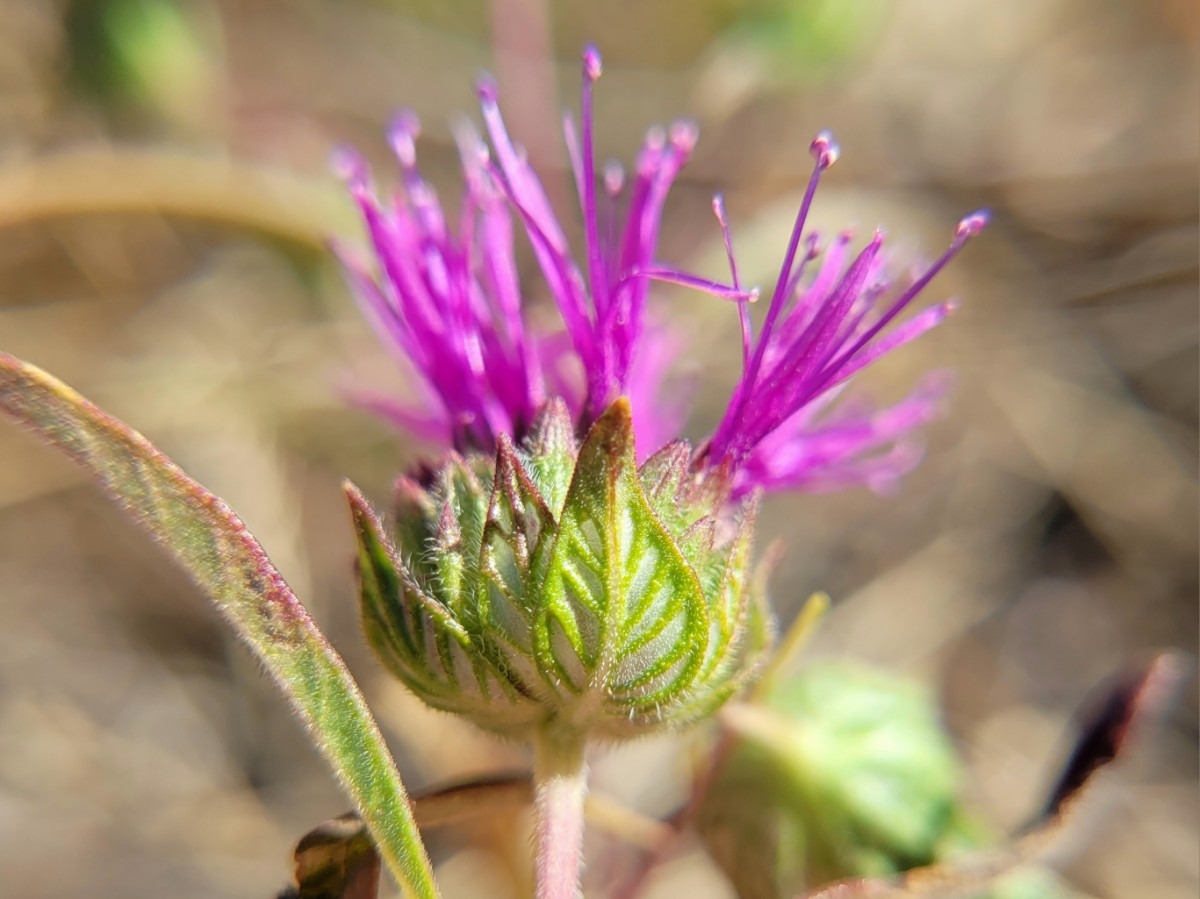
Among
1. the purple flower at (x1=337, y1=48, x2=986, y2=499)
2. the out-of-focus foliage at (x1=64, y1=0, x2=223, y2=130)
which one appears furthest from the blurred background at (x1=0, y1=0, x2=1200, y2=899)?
the purple flower at (x1=337, y1=48, x2=986, y2=499)

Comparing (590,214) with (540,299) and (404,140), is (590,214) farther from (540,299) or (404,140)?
(540,299)

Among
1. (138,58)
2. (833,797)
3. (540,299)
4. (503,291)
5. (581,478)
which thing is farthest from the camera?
(540,299)

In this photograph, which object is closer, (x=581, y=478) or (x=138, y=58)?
(x=581, y=478)

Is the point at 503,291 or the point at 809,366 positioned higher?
the point at 503,291

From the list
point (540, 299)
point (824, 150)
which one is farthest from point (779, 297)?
point (540, 299)

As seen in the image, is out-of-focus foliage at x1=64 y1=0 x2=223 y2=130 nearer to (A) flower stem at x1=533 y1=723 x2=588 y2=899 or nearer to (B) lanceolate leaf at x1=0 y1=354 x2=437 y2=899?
(B) lanceolate leaf at x1=0 y1=354 x2=437 y2=899

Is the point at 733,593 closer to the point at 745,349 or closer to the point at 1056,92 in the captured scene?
the point at 745,349

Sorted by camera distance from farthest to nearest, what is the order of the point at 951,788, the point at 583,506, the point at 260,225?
the point at 260,225, the point at 951,788, the point at 583,506

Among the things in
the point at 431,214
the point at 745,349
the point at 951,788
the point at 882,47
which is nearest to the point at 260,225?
the point at 431,214
